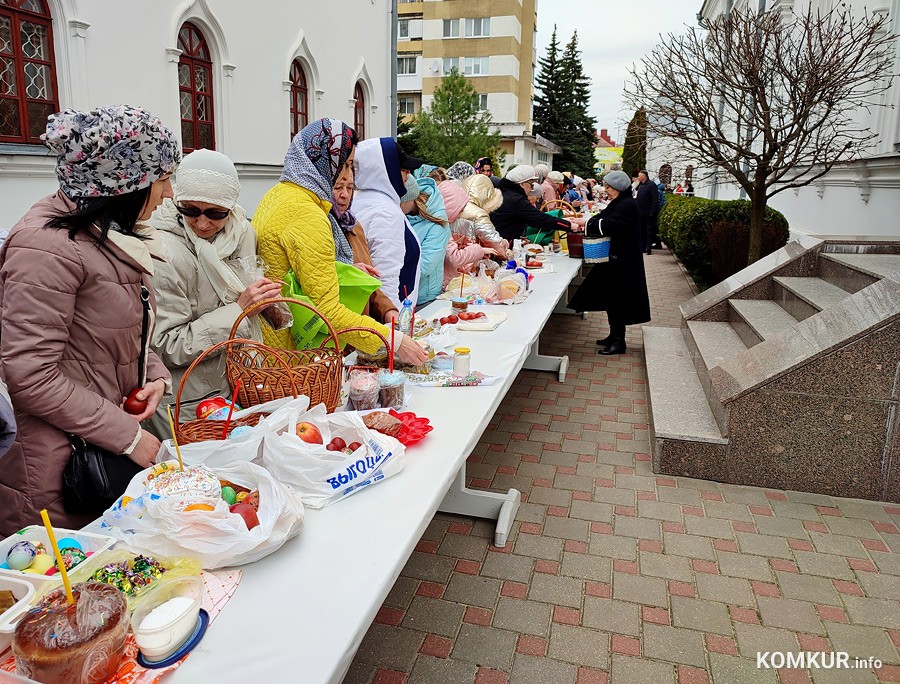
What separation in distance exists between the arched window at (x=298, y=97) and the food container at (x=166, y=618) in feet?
41.7

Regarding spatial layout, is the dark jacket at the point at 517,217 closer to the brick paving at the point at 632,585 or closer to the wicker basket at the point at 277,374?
the brick paving at the point at 632,585

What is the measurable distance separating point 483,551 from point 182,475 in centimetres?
206

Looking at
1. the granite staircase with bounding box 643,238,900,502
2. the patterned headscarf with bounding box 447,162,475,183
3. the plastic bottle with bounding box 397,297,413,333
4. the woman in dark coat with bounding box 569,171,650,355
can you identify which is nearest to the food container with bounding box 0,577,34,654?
the plastic bottle with bounding box 397,297,413,333

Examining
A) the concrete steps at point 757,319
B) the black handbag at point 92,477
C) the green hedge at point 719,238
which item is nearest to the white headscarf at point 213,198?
the black handbag at point 92,477

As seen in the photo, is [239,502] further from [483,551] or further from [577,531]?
[577,531]

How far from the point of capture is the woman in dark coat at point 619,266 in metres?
6.93

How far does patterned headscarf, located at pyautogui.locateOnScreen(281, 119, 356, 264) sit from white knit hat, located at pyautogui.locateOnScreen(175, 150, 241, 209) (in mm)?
317

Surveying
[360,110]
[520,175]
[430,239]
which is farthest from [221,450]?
[360,110]

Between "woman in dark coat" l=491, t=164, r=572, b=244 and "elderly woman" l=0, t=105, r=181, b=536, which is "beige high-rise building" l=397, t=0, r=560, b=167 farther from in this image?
"elderly woman" l=0, t=105, r=181, b=536

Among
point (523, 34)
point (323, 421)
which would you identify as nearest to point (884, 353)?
point (323, 421)

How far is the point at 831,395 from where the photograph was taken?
3.97m

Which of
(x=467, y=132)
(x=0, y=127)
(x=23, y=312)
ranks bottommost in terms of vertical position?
(x=23, y=312)

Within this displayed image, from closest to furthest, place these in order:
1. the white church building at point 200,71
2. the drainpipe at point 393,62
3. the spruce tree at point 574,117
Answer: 1. the white church building at point 200,71
2. the drainpipe at point 393,62
3. the spruce tree at point 574,117

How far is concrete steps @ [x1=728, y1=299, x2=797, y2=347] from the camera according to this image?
17.8 feet
